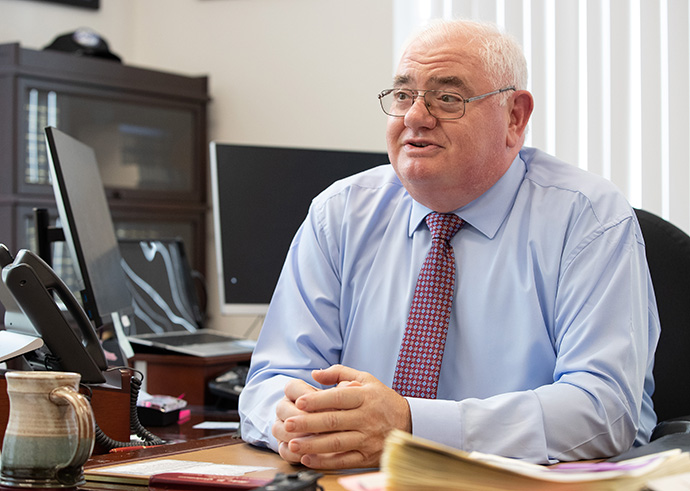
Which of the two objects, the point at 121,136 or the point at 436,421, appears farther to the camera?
the point at 121,136

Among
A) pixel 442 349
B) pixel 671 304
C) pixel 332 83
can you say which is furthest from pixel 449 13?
pixel 442 349

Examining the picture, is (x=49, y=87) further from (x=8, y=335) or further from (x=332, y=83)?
(x=8, y=335)

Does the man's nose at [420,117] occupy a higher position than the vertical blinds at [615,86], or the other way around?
the vertical blinds at [615,86]

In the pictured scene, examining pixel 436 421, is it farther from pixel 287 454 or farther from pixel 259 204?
pixel 259 204

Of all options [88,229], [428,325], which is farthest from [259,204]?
[428,325]

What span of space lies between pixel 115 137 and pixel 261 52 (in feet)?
2.52

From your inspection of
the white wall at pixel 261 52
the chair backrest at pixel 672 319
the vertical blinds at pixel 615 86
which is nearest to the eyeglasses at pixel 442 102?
the chair backrest at pixel 672 319

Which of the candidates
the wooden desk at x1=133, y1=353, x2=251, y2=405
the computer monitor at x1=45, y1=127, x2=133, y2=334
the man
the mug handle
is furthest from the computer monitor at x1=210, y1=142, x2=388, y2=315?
the mug handle

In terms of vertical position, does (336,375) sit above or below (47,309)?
below

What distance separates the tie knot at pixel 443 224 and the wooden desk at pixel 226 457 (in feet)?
1.75

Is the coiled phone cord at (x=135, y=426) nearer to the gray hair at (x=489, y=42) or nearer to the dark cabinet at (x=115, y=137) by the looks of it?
the gray hair at (x=489, y=42)

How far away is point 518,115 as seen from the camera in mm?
1643

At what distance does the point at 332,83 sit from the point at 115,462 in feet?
8.59

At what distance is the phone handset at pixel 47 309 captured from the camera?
1.19 metres
